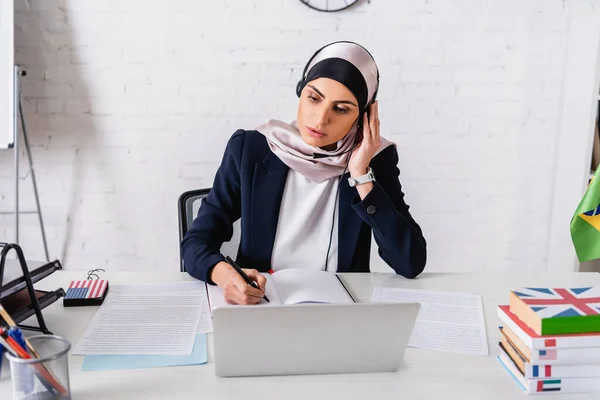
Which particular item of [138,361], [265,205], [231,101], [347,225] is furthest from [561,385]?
[231,101]

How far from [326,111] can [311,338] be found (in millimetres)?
694

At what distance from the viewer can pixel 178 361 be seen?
3.13 feet

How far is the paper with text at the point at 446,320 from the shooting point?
1.04 meters

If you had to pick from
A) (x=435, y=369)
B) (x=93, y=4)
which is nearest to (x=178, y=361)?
(x=435, y=369)

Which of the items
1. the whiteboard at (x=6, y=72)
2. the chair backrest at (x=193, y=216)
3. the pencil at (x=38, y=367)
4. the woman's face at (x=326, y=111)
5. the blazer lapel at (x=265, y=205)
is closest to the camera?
the pencil at (x=38, y=367)

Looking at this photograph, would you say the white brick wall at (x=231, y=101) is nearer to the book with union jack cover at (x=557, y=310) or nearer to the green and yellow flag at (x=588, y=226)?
the green and yellow flag at (x=588, y=226)

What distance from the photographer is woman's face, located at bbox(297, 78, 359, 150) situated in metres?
1.44

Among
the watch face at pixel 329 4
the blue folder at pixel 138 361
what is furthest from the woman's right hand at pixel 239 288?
the watch face at pixel 329 4

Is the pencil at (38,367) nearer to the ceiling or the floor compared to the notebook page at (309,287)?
nearer to the ceiling

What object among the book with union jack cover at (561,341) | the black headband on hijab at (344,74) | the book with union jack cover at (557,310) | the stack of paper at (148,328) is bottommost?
the stack of paper at (148,328)

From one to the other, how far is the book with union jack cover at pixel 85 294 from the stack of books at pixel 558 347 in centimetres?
78

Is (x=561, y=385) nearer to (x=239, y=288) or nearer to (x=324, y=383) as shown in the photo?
(x=324, y=383)

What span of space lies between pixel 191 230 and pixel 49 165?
134 cm

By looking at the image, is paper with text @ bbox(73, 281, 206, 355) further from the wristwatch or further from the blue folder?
the wristwatch
